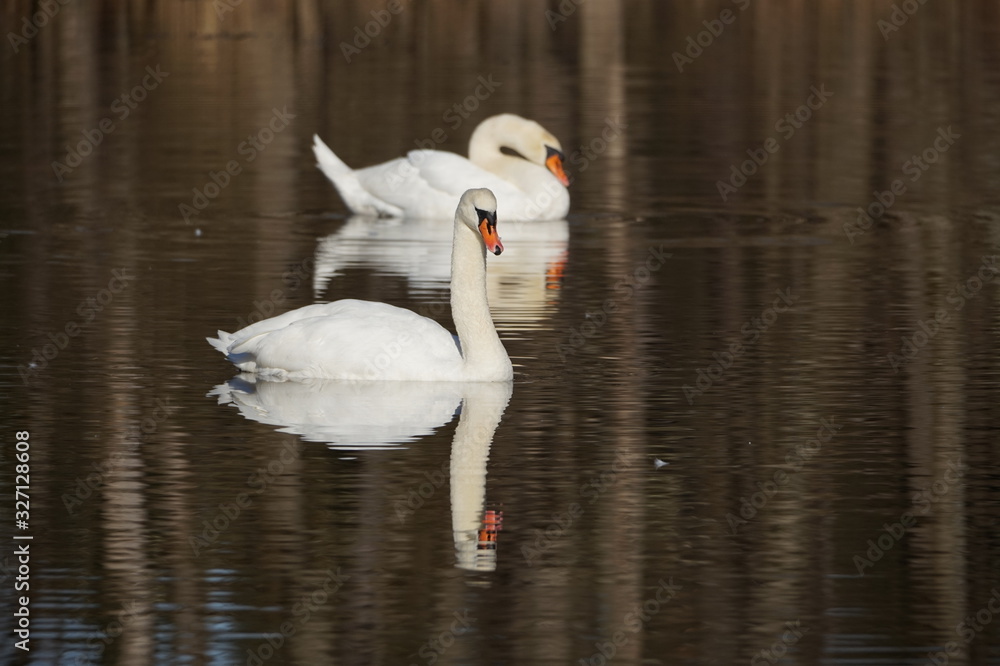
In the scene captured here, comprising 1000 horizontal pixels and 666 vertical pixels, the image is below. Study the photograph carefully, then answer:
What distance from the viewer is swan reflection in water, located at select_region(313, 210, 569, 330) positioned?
1495cm

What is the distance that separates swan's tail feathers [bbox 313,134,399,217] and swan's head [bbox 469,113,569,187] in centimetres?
104

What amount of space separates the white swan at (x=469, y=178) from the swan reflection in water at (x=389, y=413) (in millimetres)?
7583

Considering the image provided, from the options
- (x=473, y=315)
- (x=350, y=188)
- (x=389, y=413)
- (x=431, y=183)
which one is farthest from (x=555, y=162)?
(x=389, y=413)

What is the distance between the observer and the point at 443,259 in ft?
56.8

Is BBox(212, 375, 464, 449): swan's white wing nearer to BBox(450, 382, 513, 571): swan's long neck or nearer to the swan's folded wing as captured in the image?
BBox(450, 382, 513, 571): swan's long neck

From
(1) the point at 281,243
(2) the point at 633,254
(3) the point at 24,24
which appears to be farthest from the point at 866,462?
(3) the point at 24,24

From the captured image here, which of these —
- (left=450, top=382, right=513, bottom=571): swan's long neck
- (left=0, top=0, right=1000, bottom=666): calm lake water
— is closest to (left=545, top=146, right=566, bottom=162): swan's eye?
(left=0, top=0, right=1000, bottom=666): calm lake water

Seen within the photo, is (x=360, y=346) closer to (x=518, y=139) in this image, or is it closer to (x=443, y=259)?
(x=443, y=259)

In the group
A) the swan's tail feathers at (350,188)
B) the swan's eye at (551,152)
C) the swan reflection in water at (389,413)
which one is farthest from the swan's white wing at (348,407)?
the swan's eye at (551,152)

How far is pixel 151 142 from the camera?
25.9 meters

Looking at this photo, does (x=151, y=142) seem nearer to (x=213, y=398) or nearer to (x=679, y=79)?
(x=679, y=79)

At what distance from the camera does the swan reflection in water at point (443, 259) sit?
49.1ft

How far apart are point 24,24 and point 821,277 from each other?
34.1 meters

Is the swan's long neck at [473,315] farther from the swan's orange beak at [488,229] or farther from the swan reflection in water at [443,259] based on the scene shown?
the swan reflection in water at [443,259]
